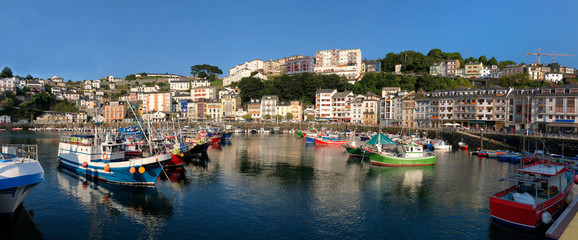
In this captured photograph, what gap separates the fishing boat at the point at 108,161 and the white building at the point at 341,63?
108481mm

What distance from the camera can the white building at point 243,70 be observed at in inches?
5910

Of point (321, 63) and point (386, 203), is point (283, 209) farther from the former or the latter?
point (321, 63)

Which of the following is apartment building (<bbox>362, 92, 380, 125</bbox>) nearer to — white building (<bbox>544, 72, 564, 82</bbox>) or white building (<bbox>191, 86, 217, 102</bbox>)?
white building (<bbox>544, 72, 564, 82</bbox>)

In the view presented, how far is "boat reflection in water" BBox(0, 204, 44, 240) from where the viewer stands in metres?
16.6

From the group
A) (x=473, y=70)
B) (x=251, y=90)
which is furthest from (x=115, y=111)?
(x=473, y=70)

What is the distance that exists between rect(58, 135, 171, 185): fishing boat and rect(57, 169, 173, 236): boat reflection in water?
0.68m

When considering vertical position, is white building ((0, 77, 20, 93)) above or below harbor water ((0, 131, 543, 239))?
above

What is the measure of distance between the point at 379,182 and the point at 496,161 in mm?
21931

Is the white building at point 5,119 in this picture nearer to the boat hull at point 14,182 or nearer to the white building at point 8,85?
the white building at point 8,85

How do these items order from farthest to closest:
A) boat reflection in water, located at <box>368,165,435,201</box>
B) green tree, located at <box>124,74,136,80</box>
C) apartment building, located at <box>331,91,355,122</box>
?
green tree, located at <box>124,74,136,80</box> < apartment building, located at <box>331,91,355,122</box> < boat reflection in water, located at <box>368,165,435,201</box>

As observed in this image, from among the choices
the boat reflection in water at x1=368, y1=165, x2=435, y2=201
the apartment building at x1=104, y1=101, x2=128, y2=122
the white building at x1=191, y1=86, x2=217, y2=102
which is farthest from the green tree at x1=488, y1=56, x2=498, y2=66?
the apartment building at x1=104, y1=101, x2=128, y2=122

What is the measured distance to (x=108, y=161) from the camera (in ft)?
88.6

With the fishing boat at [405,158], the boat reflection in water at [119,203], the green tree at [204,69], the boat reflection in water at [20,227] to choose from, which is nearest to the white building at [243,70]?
the green tree at [204,69]

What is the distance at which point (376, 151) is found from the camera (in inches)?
1523
